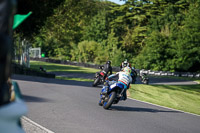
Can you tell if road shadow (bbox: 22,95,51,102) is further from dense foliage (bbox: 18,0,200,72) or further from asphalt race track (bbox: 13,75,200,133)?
dense foliage (bbox: 18,0,200,72)

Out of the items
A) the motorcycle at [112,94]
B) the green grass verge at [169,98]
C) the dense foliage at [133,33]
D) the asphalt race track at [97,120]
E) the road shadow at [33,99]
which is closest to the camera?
the asphalt race track at [97,120]

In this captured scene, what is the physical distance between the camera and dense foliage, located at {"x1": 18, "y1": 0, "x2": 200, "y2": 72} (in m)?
40.9

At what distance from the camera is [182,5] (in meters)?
62.7

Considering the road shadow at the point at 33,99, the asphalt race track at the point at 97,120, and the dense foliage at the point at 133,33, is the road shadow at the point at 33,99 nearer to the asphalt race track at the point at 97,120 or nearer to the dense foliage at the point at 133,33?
the asphalt race track at the point at 97,120

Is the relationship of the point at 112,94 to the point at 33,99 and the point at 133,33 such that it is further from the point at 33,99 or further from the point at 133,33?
the point at 133,33

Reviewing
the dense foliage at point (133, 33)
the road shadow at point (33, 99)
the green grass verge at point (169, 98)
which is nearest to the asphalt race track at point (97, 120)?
the road shadow at point (33, 99)

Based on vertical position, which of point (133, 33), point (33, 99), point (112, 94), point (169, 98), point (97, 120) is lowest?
point (169, 98)

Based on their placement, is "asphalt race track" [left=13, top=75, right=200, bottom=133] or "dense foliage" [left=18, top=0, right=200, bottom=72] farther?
"dense foliage" [left=18, top=0, right=200, bottom=72]

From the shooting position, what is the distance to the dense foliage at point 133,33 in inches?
1611

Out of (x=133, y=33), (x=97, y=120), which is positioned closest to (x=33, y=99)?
(x=97, y=120)

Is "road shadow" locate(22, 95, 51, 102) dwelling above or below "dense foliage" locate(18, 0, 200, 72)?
below

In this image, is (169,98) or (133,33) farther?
(133,33)

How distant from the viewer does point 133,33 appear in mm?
65875

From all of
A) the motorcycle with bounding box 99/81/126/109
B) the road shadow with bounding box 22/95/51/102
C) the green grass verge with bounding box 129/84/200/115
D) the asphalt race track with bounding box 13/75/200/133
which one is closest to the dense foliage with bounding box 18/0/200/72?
the green grass verge with bounding box 129/84/200/115
